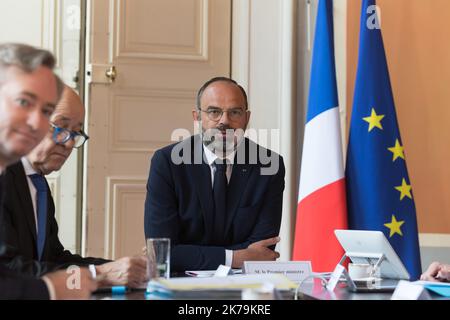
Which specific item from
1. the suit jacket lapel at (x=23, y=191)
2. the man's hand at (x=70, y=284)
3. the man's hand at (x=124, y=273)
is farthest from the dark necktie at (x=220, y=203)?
the man's hand at (x=70, y=284)

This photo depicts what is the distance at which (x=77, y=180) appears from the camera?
4.61 m

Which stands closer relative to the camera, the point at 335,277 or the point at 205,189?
the point at 335,277

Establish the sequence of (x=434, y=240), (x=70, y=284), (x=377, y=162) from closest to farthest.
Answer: (x=70, y=284) < (x=377, y=162) < (x=434, y=240)

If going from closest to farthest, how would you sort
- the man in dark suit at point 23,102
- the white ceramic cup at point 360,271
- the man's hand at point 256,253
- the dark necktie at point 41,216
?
the man in dark suit at point 23,102
the dark necktie at point 41,216
the white ceramic cup at point 360,271
the man's hand at point 256,253

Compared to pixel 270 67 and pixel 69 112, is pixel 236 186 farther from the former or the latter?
pixel 270 67

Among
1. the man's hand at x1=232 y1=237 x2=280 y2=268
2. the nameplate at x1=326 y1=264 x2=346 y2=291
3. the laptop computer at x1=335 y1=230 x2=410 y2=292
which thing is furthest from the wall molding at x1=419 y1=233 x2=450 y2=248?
the nameplate at x1=326 y1=264 x2=346 y2=291

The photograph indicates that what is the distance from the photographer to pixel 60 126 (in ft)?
7.11

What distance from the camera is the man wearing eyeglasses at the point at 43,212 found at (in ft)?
5.83

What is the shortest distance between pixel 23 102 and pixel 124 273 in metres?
0.96

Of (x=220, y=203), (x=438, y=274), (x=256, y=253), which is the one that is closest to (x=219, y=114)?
(x=220, y=203)

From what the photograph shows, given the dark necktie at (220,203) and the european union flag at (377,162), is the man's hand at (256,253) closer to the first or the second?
the dark necktie at (220,203)

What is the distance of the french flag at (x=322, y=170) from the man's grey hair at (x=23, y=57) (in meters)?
2.68

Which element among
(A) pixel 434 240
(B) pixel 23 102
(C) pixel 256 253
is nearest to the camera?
(B) pixel 23 102

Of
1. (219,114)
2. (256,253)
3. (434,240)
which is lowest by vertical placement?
(434,240)
